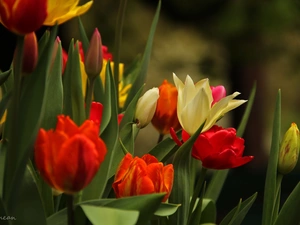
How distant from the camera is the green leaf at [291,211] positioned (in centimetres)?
76

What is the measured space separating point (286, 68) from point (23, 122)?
503cm

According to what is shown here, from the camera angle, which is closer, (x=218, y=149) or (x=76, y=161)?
(x=76, y=161)

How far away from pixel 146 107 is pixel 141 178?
0.19 meters

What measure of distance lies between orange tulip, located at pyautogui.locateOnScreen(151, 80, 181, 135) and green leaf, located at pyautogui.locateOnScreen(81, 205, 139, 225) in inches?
12.4

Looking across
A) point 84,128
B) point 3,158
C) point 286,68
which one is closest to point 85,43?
point 3,158

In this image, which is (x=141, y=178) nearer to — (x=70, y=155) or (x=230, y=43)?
(x=70, y=155)

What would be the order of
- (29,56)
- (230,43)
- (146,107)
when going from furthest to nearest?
(230,43)
(146,107)
(29,56)

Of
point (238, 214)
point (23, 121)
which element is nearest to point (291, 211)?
point (238, 214)

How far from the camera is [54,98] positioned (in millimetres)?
730

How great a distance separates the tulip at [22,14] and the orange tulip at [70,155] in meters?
0.09

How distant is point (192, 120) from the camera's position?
743 mm

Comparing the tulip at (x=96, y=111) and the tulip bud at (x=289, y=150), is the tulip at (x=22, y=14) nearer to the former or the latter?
the tulip at (x=96, y=111)

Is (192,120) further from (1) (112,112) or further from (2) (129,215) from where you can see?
(2) (129,215)

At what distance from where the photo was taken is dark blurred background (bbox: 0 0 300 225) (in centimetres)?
470
